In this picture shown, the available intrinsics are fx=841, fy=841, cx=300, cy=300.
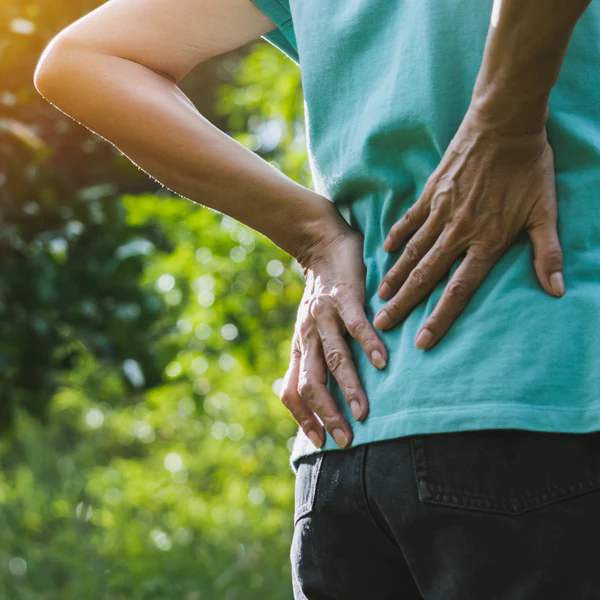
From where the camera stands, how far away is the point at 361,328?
3.00ft

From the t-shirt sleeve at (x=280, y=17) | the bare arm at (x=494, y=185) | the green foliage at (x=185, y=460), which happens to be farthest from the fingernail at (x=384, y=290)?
the green foliage at (x=185, y=460)

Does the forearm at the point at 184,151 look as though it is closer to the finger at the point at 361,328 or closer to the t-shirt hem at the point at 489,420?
the finger at the point at 361,328

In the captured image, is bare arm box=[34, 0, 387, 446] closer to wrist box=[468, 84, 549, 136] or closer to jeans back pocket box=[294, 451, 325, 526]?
jeans back pocket box=[294, 451, 325, 526]

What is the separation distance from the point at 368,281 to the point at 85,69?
0.48 meters

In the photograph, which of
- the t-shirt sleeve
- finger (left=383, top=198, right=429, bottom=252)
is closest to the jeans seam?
finger (left=383, top=198, right=429, bottom=252)

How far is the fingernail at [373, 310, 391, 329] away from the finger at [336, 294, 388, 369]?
0.01m

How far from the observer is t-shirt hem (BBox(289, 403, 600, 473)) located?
0.74 meters

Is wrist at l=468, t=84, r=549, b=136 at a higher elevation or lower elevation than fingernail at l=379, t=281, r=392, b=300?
higher

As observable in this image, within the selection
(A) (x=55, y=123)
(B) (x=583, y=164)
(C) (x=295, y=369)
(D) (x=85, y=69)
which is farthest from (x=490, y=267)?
(A) (x=55, y=123)

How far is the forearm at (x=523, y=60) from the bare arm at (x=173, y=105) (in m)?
0.29

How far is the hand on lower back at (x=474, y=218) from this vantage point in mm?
819

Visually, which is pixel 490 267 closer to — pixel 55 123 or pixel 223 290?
pixel 55 123

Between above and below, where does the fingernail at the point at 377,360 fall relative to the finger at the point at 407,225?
below

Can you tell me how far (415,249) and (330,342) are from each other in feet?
0.50
